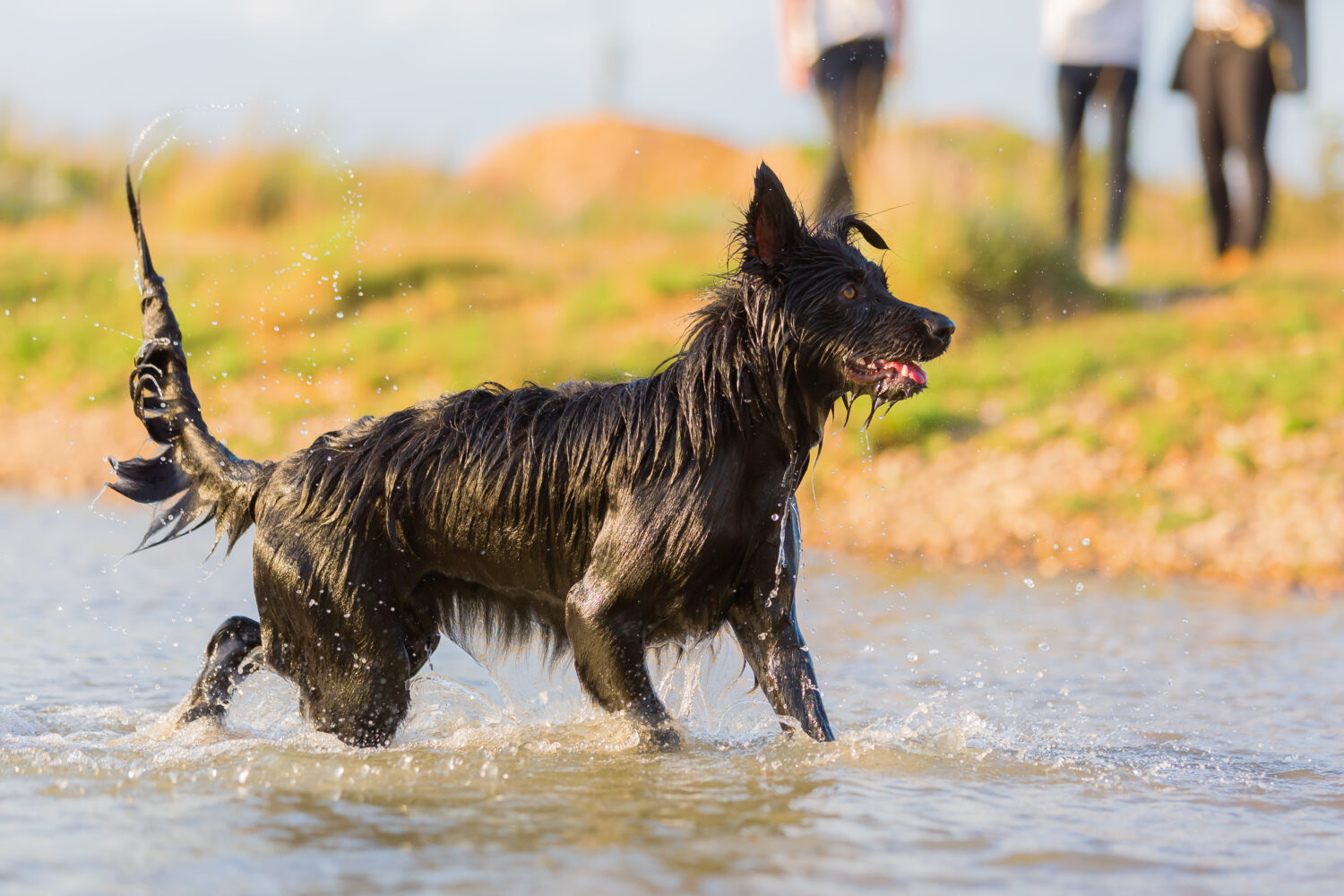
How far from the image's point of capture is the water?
3492mm

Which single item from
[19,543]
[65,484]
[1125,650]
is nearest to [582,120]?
[65,484]

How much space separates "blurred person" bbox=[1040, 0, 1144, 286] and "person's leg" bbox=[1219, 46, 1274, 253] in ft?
2.41

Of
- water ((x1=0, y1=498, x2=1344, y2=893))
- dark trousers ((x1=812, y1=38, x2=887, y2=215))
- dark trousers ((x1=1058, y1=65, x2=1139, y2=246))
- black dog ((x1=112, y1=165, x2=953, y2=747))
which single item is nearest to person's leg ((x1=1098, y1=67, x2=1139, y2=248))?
dark trousers ((x1=1058, y1=65, x2=1139, y2=246))

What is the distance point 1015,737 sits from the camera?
498 centimetres

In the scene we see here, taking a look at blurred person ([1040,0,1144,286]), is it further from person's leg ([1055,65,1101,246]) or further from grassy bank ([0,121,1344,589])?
grassy bank ([0,121,1344,589])

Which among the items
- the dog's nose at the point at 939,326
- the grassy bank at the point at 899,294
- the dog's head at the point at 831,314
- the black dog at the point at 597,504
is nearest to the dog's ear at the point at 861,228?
the black dog at the point at 597,504

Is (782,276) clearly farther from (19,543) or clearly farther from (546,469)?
(19,543)

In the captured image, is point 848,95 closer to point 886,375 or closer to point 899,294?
point 899,294

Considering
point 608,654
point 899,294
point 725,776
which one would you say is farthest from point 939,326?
point 899,294

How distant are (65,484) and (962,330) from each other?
6.52 m

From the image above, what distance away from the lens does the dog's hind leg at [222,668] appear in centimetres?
470

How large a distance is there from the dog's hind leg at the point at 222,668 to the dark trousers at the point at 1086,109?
8.63m

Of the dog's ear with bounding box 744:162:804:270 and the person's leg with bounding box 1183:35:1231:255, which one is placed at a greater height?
the person's leg with bounding box 1183:35:1231:255

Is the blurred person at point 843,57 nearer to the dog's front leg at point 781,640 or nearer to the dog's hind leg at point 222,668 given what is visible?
the dog's front leg at point 781,640
